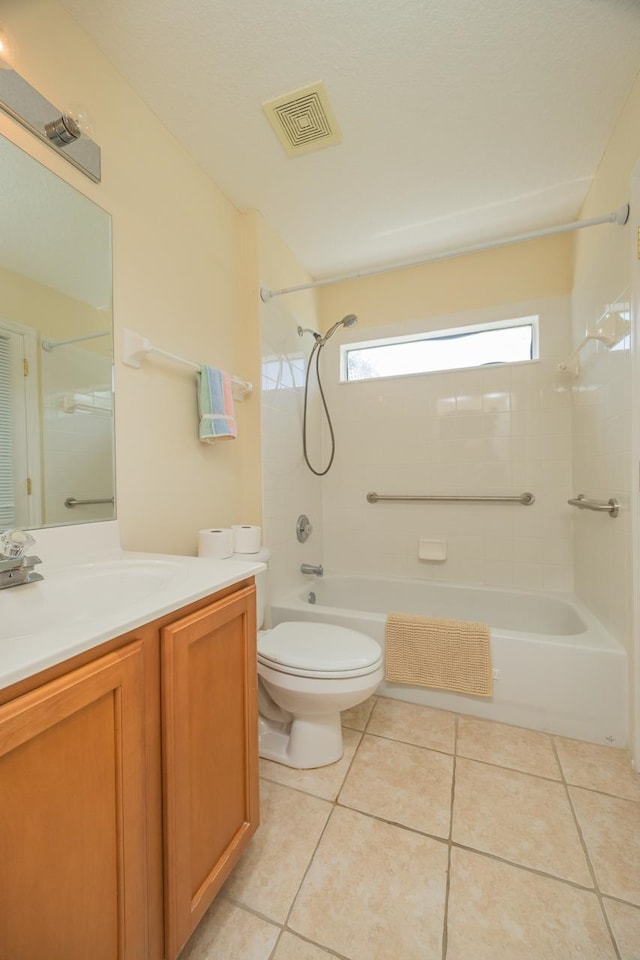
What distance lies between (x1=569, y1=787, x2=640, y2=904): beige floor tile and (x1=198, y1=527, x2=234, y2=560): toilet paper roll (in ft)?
4.56

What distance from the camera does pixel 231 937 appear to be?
840 millimetres

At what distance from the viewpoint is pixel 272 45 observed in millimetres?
1196

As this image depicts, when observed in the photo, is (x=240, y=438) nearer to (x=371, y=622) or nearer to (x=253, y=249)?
(x=253, y=249)

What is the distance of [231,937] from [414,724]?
954mm

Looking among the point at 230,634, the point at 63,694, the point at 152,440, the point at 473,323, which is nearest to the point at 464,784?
the point at 230,634

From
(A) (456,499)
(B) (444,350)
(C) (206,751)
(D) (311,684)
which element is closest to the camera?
(C) (206,751)

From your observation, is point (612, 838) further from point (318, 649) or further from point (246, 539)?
point (246, 539)

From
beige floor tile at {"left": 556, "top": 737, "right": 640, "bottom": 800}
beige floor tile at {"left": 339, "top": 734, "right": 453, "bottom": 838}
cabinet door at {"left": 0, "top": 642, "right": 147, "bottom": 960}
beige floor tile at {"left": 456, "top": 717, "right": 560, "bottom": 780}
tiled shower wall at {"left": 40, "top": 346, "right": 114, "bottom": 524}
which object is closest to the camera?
cabinet door at {"left": 0, "top": 642, "right": 147, "bottom": 960}

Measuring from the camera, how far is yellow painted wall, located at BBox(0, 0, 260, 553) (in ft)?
3.60

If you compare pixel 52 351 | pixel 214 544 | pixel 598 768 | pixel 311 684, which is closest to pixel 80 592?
pixel 214 544

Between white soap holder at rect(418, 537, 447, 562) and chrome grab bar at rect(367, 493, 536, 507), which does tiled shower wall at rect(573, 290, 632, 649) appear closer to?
chrome grab bar at rect(367, 493, 536, 507)

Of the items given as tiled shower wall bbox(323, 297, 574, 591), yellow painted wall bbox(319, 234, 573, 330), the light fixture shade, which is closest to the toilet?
tiled shower wall bbox(323, 297, 574, 591)

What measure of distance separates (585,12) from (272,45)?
939 millimetres

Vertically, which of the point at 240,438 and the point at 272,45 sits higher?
the point at 272,45
